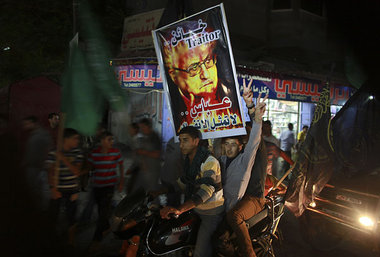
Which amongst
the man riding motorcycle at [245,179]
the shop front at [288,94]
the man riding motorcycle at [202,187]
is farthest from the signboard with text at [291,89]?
the man riding motorcycle at [202,187]

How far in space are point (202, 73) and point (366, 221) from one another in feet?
8.86

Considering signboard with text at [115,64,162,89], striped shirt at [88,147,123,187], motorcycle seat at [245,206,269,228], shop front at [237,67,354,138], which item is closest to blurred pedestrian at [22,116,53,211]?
striped shirt at [88,147,123,187]

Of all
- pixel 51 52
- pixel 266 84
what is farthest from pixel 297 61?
pixel 51 52

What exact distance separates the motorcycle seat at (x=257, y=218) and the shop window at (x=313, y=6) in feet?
39.3

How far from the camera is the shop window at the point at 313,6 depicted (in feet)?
42.8

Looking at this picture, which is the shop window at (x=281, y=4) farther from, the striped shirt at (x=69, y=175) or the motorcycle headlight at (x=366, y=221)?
the striped shirt at (x=69, y=175)

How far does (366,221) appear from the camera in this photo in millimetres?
3762

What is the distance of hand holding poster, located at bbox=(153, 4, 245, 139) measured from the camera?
3.42 metres

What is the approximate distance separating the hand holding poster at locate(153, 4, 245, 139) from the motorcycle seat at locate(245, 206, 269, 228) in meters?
0.89

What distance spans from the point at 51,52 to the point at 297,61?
1008 centimetres

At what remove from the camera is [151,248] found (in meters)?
2.46

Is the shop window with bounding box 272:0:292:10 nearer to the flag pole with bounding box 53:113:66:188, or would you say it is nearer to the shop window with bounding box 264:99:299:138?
the shop window with bounding box 264:99:299:138

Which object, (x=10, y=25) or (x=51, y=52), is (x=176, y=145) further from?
(x=51, y=52)

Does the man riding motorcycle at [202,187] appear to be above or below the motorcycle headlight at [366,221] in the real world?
above
